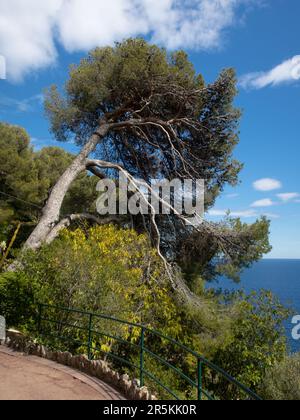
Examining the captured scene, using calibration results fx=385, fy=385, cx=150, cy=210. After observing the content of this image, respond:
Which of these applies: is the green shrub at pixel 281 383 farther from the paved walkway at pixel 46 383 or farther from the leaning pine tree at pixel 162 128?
the paved walkway at pixel 46 383

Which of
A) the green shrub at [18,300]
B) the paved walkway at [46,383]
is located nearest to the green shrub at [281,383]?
the green shrub at [18,300]

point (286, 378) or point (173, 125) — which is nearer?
point (286, 378)

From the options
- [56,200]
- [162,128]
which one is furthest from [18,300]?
[162,128]

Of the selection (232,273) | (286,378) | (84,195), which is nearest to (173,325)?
(232,273)

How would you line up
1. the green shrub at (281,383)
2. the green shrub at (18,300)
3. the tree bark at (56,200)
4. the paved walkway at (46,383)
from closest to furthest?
1. the paved walkway at (46,383)
2. the green shrub at (18,300)
3. the tree bark at (56,200)
4. the green shrub at (281,383)

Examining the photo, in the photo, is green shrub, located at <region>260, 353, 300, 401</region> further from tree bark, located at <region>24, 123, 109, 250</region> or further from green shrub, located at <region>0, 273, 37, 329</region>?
tree bark, located at <region>24, 123, 109, 250</region>

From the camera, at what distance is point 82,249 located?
9.45m

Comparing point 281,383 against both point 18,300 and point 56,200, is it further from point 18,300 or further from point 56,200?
point 56,200

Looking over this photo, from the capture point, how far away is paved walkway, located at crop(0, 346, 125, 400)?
5.48 meters

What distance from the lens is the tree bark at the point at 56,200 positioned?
12.3 metres

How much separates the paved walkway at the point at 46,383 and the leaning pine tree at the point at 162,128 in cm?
670

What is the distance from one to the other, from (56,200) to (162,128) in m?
4.62

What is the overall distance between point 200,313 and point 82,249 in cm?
448
